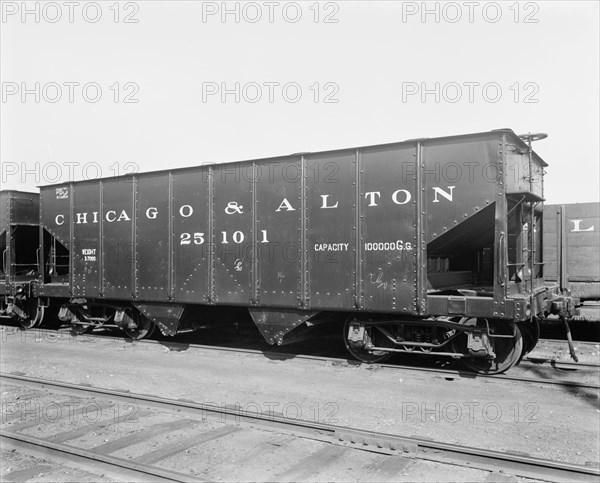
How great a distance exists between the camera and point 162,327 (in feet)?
33.5

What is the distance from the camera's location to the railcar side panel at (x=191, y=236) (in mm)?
9641

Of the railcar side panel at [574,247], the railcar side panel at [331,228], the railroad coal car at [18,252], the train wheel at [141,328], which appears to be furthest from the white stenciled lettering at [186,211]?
the railcar side panel at [574,247]

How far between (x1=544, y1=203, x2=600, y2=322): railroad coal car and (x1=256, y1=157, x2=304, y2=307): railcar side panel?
6.13 meters

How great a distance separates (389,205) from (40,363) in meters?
6.65

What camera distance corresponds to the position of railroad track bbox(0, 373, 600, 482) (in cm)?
439

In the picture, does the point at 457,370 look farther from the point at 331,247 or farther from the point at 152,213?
the point at 152,213

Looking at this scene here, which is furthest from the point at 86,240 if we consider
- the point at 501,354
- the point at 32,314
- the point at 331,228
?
the point at 501,354

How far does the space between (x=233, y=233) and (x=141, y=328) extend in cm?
363

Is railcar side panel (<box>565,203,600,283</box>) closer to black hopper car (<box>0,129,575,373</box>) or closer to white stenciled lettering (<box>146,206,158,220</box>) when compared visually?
black hopper car (<box>0,129,575,373</box>)

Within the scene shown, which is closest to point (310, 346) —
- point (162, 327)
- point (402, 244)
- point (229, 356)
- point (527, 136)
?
point (229, 356)

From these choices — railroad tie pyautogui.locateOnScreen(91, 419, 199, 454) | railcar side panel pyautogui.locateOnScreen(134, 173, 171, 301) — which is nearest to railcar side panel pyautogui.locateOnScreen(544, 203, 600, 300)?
railcar side panel pyautogui.locateOnScreen(134, 173, 171, 301)

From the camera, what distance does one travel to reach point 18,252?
14.4m

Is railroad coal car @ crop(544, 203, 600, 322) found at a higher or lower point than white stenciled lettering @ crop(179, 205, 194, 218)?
lower

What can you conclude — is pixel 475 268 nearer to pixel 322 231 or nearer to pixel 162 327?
pixel 322 231
